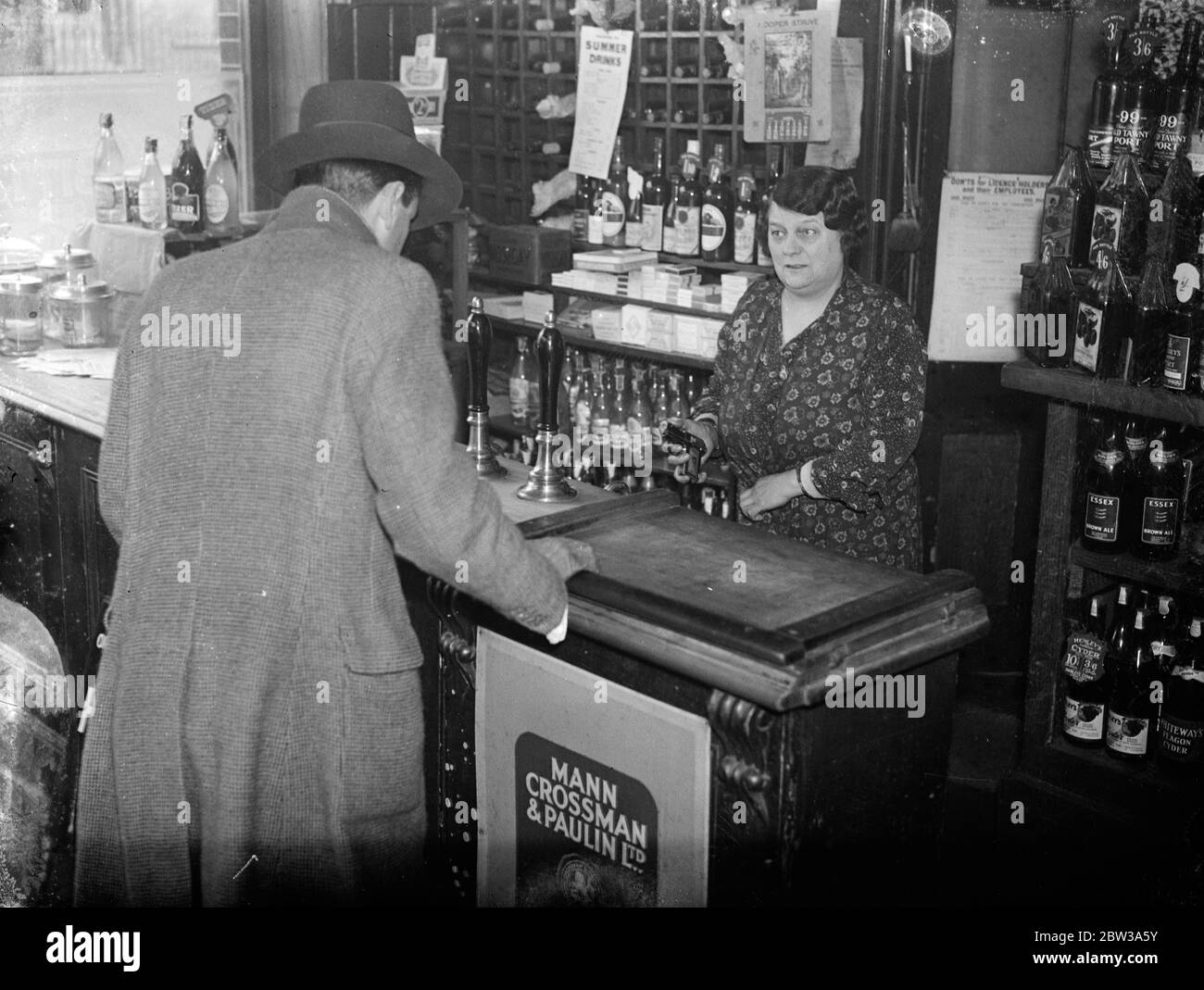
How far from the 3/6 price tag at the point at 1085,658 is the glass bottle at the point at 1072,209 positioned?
0.86m

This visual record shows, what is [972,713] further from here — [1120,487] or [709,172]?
[709,172]

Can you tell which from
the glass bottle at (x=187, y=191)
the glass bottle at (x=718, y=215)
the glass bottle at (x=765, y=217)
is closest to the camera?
the glass bottle at (x=765, y=217)

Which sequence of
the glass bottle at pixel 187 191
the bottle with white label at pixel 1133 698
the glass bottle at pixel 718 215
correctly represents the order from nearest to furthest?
the bottle with white label at pixel 1133 698, the glass bottle at pixel 718 215, the glass bottle at pixel 187 191

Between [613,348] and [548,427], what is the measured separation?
156cm

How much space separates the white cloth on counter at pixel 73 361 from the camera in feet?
13.5

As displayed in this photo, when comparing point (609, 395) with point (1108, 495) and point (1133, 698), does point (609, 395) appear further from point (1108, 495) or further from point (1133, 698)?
point (1133, 698)

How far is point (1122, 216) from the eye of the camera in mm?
2877

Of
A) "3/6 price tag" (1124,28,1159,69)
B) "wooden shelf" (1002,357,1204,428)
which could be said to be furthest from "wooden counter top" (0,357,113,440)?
"3/6 price tag" (1124,28,1159,69)

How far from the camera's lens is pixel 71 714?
374 cm

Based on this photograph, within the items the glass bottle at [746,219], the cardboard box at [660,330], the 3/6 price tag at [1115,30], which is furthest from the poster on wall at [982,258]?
the cardboard box at [660,330]

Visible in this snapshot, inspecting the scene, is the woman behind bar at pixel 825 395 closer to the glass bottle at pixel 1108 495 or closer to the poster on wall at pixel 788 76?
the glass bottle at pixel 1108 495

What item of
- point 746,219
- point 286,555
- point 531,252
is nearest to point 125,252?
point 531,252
